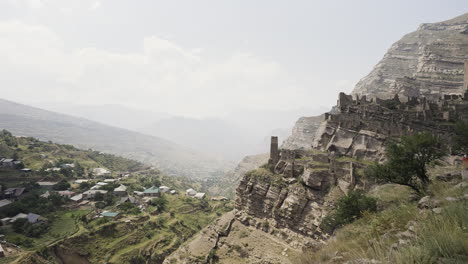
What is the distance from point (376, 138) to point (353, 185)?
35.7ft

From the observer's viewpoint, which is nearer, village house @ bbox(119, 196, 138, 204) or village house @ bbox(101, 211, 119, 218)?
village house @ bbox(101, 211, 119, 218)

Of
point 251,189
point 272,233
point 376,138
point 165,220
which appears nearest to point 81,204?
point 165,220

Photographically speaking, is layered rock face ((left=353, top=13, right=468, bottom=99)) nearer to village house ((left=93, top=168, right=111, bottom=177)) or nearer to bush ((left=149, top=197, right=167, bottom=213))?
bush ((left=149, top=197, right=167, bottom=213))

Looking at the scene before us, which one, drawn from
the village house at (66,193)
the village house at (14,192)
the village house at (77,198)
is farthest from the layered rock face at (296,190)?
the village house at (14,192)

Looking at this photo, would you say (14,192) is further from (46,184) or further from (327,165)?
(327,165)

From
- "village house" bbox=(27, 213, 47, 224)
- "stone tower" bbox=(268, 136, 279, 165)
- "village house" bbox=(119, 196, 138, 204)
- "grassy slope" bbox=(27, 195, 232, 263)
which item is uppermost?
"stone tower" bbox=(268, 136, 279, 165)

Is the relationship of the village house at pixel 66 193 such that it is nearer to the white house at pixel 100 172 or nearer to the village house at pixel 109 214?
the village house at pixel 109 214

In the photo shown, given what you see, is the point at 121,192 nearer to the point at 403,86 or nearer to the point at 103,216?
the point at 103,216

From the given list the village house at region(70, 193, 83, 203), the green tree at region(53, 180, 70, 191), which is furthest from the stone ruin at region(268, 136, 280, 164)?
the green tree at region(53, 180, 70, 191)

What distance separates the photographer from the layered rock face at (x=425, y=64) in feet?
271

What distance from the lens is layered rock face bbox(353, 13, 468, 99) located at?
8275 cm

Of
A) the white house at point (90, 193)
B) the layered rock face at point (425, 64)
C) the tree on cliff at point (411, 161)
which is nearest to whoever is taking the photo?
the tree on cliff at point (411, 161)

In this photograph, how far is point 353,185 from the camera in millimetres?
25859

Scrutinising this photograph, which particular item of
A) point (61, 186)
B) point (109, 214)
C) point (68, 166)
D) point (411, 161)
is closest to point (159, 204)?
point (109, 214)
